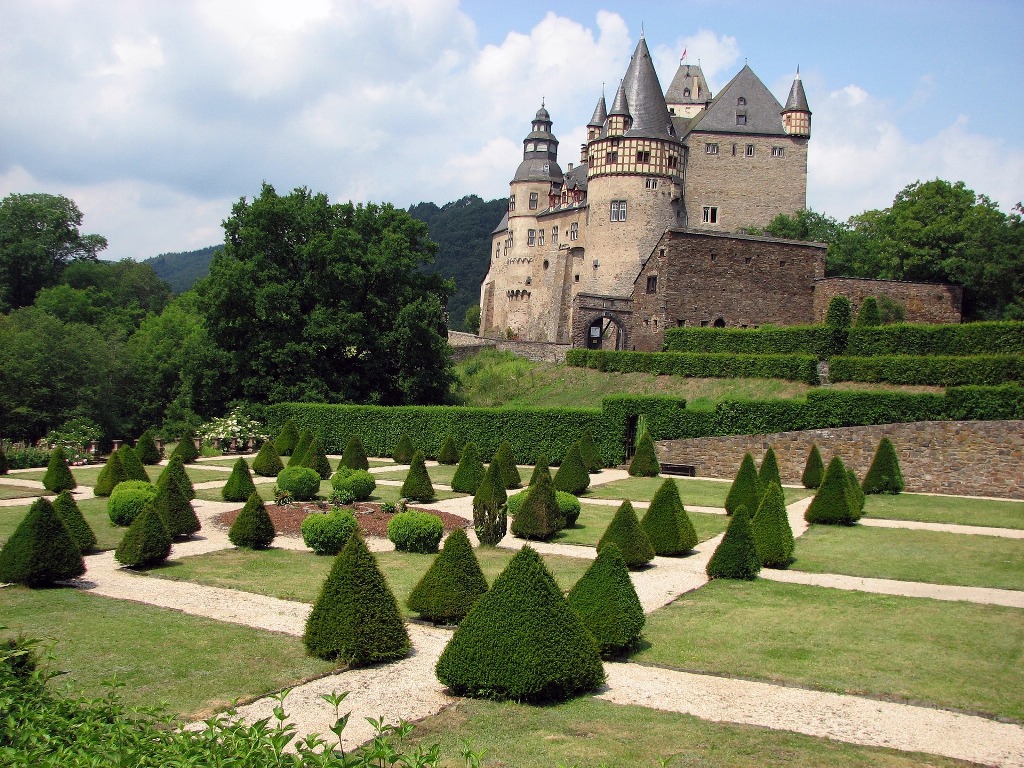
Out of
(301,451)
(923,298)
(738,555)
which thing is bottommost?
(738,555)

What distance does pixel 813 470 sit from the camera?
89.5ft

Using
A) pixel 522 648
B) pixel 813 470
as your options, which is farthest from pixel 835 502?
pixel 522 648

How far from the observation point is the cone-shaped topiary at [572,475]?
25.4 metres

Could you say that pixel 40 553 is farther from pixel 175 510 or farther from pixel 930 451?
pixel 930 451

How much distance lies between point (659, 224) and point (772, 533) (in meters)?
42.6

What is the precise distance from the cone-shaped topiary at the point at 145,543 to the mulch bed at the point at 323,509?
3.48 m

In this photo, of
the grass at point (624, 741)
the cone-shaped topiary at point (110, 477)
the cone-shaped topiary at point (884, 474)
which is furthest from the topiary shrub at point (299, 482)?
the cone-shaped topiary at point (884, 474)

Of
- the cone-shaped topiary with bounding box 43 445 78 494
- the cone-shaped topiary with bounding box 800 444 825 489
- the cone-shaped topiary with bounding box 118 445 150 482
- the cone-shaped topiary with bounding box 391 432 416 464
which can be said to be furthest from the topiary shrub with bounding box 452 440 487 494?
the cone-shaped topiary with bounding box 43 445 78 494

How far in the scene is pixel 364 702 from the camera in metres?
8.95

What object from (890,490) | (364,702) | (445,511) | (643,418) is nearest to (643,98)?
(643,418)

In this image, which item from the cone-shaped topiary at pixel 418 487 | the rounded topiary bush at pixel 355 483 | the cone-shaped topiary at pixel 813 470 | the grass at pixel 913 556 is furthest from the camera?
the cone-shaped topiary at pixel 813 470

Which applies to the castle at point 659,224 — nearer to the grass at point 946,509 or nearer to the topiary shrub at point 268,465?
the grass at point 946,509

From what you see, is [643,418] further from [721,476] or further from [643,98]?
[643,98]

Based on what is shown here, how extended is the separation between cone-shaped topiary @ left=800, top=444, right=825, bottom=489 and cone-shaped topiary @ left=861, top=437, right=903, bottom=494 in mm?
1367
